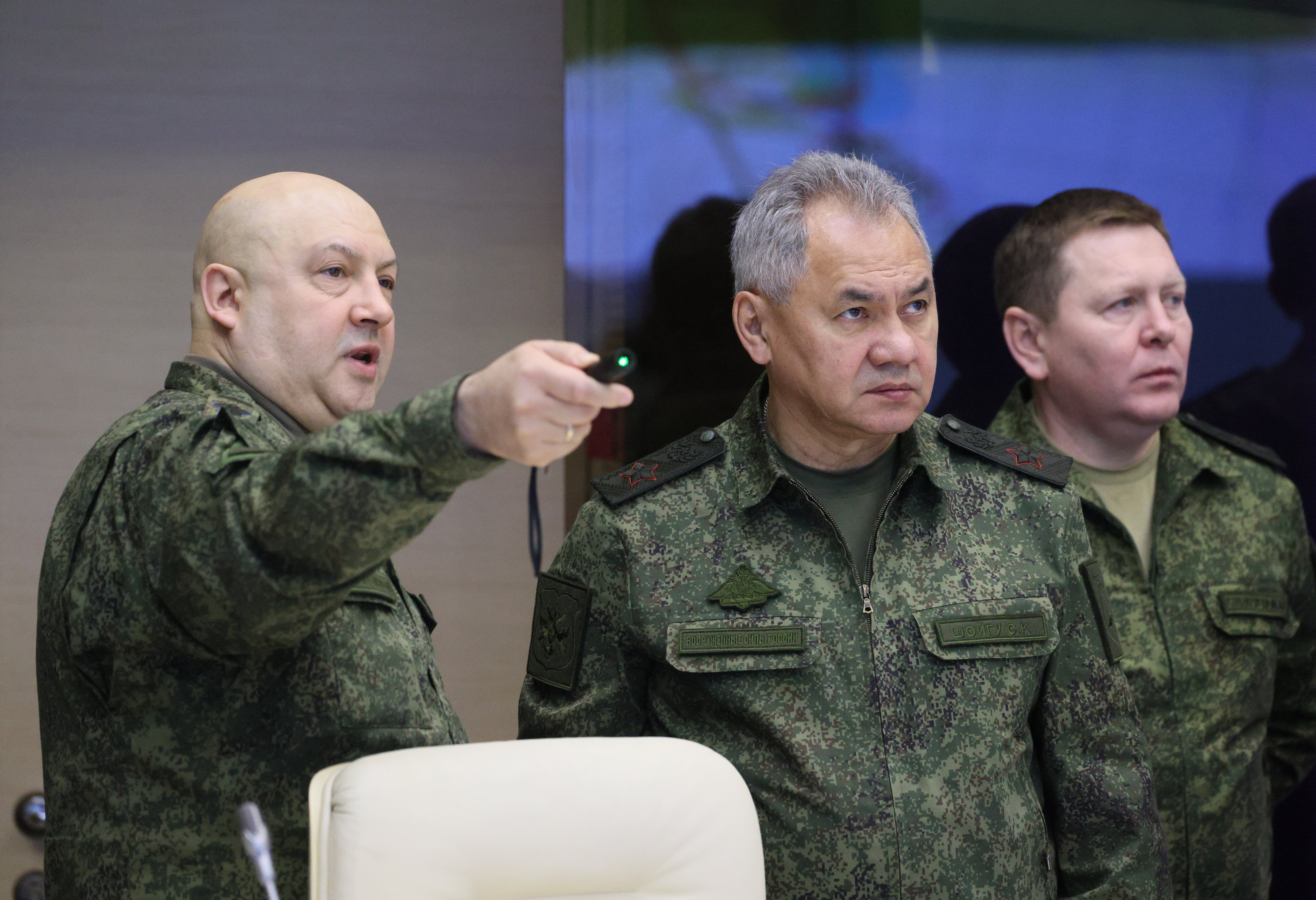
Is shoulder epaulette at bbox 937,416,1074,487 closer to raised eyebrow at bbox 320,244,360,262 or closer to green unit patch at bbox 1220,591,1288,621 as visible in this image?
green unit patch at bbox 1220,591,1288,621

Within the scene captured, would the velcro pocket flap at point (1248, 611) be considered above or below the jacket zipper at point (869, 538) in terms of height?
below

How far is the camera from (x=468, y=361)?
315cm

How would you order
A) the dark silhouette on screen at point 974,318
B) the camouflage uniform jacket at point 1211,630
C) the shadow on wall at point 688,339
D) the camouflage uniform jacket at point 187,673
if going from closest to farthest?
the camouflage uniform jacket at point 187,673
the camouflage uniform jacket at point 1211,630
the shadow on wall at point 688,339
the dark silhouette on screen at point 974,318

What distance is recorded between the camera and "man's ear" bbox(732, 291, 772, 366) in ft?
6.31

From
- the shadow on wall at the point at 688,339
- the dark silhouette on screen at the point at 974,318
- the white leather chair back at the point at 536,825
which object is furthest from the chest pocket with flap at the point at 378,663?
the dark silhouette on screen at the point at 974,318

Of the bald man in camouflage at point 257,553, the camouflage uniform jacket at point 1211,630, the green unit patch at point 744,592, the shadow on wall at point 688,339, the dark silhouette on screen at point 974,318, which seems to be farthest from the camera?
the dark silhouette on screen at point 974,318

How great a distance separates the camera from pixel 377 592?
1.62 meters

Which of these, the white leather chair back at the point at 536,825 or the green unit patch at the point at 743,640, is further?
the green unit patch at the point at 743,640

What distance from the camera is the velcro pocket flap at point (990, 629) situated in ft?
5.70

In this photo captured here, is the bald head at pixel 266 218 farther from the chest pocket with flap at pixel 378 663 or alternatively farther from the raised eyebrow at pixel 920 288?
the raised eyebrow at pixel 920 288

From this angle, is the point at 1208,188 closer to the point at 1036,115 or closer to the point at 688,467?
the point at 1036,115

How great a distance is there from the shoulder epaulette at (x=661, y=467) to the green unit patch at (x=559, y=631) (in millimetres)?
143

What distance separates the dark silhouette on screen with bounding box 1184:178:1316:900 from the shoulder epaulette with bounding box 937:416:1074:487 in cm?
114

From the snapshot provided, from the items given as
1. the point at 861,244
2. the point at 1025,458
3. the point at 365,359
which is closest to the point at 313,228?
the point at 365,359
